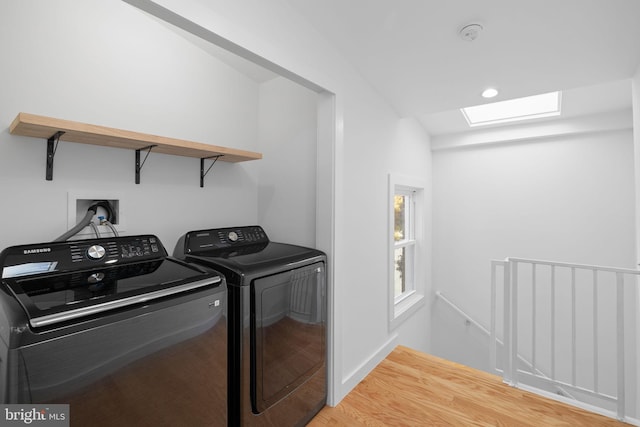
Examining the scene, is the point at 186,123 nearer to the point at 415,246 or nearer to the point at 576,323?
the point at 415,246

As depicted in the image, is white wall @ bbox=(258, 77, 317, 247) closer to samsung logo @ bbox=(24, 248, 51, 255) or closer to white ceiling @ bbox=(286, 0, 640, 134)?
white ceiling @ bbox=(286, 0, 640, 134)

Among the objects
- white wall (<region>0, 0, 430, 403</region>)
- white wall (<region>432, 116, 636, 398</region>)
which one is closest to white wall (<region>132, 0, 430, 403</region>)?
white wall (<region>0, 0, 430, 403</region>)

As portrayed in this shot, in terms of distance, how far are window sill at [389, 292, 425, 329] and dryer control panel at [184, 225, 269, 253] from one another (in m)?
1.48

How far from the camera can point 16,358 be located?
0.74 m

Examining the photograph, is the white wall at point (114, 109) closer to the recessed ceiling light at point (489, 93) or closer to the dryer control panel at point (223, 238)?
the dryer control panel at point (223, 238)

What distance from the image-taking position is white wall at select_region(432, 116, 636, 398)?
116 inches

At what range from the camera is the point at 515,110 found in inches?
131

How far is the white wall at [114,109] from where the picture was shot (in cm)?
130

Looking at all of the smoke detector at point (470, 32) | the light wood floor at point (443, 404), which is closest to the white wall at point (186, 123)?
the light wood floor at point (443, 404)

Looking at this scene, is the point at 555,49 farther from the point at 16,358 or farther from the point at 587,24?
the point at 16,358

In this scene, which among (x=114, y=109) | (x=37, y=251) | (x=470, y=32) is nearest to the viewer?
(x=37, y=251)

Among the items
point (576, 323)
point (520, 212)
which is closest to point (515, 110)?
point (520, 212)

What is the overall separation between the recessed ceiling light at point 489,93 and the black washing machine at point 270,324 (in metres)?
1.86

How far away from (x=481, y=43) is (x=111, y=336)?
2.33 m
